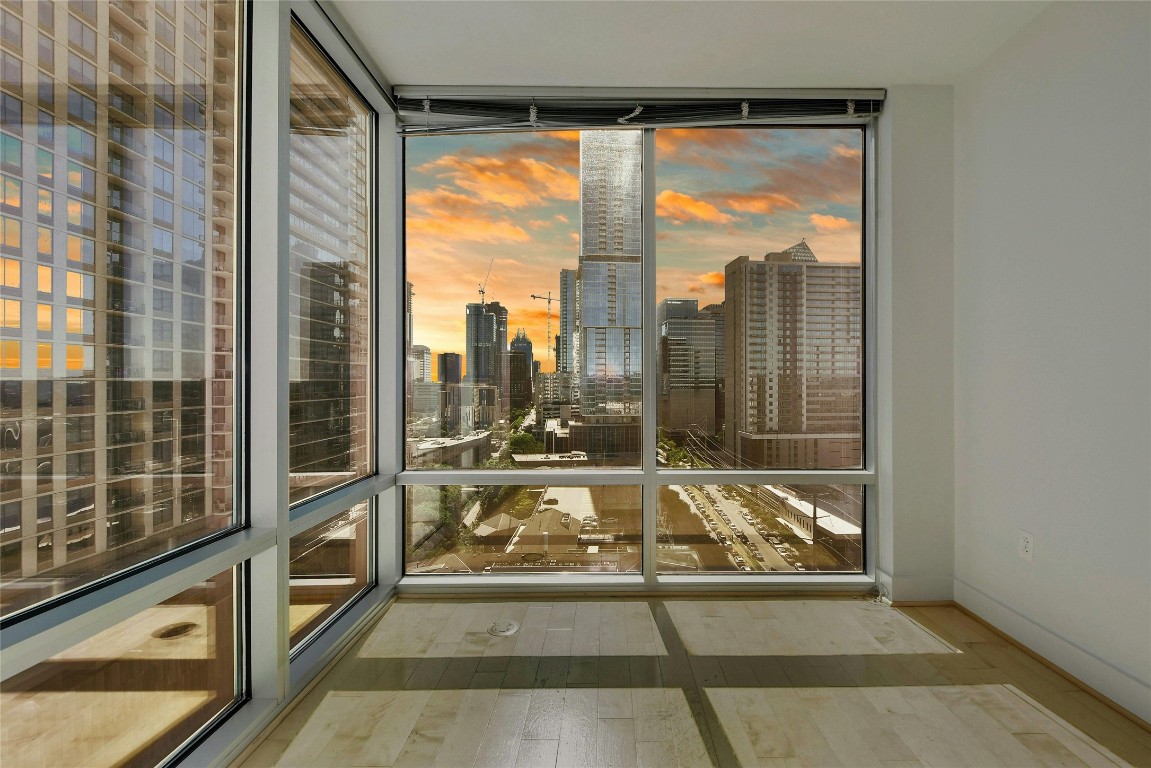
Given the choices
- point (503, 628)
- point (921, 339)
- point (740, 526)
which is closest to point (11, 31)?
point (503, 628)

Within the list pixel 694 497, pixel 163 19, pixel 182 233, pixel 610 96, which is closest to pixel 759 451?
pixel 694 497

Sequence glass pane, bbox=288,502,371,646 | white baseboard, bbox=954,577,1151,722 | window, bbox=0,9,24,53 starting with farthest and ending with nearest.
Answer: glass pane, bbox=288,502,371,646
white baseboard, bbox=954,577,1151,722
window, bbox=0,9,24,53

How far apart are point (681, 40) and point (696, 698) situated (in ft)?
8.88

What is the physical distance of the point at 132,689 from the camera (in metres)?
1.53

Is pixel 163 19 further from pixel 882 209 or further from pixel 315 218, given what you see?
pixel 882 209

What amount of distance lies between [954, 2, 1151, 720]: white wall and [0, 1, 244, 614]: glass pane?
10.2 ft

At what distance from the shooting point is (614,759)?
175 cm

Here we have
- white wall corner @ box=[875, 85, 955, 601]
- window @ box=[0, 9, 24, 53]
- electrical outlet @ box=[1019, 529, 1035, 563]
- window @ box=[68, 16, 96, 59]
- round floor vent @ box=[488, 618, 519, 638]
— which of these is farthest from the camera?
white wall corner @ box=[875, 85, 955, 601]

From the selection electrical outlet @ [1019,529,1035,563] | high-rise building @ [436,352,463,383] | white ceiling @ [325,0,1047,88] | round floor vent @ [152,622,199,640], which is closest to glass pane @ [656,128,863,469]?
white ceiling @ [325,0,1047,88]

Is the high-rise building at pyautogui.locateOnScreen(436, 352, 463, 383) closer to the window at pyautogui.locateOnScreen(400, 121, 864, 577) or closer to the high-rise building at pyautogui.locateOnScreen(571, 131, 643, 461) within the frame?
the window at pyautogui.locateOnScreen(400, 121, 864, 577)

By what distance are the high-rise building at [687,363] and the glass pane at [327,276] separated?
1.58 meters

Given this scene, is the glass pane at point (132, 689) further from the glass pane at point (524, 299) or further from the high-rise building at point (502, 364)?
the high-rise building at point (502, 364)

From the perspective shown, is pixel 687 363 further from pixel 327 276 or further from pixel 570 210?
pixel 327 276

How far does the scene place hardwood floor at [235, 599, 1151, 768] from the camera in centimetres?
179
